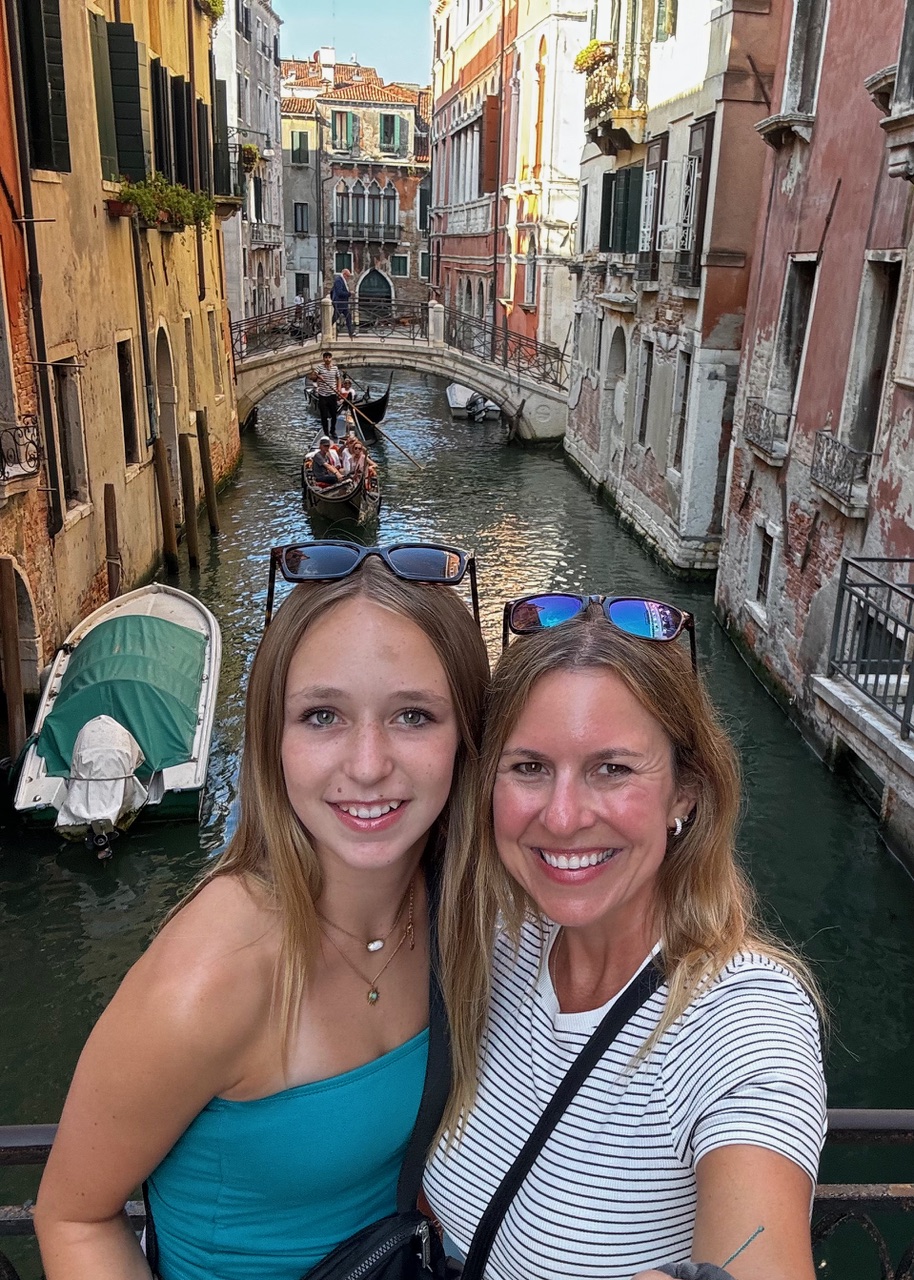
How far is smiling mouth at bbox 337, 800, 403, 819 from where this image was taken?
3.53ft

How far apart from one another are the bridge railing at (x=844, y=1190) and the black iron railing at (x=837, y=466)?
17.3 ft

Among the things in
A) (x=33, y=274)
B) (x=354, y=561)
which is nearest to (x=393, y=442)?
(x=33, y=274)

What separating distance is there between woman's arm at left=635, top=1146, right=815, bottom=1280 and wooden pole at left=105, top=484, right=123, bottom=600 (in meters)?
7.70

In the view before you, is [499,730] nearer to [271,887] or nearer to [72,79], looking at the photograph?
[271,887]

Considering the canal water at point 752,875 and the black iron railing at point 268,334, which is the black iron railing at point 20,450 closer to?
the canal water at point 752,875

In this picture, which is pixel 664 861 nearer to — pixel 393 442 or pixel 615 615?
pixel 615 615

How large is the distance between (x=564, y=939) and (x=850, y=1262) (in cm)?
296

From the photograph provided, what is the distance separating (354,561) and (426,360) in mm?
17847

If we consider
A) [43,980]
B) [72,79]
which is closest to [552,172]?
[72,79]

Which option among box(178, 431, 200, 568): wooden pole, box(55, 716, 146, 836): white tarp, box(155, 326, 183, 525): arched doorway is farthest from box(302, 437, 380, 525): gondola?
box(55, 716, 146, 836): white tarp

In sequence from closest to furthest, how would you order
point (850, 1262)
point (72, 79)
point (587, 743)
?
point (587, 743), point (850, 1262), point (72, 79)

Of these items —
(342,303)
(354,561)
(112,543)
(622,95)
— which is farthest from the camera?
(342,303)

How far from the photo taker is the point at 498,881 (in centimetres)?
116

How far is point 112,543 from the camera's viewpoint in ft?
26.2
